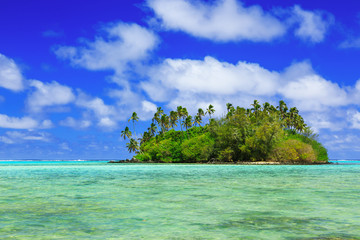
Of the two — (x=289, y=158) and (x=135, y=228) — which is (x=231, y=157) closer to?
(x=289, y=158)

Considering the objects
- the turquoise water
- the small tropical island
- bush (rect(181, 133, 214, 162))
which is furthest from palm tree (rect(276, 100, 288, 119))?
the turquoise water

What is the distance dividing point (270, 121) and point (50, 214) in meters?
83.6

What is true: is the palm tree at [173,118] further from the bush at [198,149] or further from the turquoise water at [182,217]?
the turquoise water at [182,217]

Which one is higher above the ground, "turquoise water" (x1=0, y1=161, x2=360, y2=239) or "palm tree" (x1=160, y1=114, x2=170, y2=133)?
"palm tree" (x1=160, y1=114, x2=170, y2=133)

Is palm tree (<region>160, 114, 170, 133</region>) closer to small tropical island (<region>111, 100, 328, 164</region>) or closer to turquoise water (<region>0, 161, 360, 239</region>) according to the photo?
small tropical island (<region>111, 100, 328, 164</region>)

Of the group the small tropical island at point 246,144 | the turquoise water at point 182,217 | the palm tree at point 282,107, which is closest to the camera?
the turquoise water at point 182,217

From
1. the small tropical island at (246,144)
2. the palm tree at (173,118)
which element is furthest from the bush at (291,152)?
the palm tree at (173,118)

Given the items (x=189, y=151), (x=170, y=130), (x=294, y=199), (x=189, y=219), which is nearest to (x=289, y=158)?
(x=189, y=151)

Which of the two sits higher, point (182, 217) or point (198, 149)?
point (198, 149)

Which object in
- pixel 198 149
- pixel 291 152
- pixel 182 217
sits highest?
pixel 198 149

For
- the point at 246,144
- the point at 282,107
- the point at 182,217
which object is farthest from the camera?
the point at 282,107

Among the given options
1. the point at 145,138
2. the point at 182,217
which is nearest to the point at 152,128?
the point at 145,138

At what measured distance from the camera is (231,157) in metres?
94.1

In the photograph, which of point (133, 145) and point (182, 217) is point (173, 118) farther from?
point (182, 217)
